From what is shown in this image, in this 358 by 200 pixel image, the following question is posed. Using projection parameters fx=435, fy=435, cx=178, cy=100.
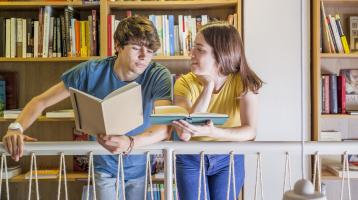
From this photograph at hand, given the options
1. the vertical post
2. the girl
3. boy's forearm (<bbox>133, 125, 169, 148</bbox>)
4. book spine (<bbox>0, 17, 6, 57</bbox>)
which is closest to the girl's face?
the girl

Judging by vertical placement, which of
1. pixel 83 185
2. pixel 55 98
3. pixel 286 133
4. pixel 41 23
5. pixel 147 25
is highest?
pixel 41 23

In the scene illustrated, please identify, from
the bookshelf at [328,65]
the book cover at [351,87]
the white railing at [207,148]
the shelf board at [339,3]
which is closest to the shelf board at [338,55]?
the bookshelf at [328,65]

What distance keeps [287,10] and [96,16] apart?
119 cm

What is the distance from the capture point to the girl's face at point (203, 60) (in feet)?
5.52

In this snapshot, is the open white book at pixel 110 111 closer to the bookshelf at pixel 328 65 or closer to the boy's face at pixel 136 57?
the boy's face at pixel 136 57

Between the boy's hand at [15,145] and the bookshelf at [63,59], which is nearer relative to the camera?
the boy's hand at [15,145]

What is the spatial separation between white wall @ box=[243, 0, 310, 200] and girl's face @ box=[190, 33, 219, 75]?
100 centimetres

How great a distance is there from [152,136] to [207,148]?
184 mm

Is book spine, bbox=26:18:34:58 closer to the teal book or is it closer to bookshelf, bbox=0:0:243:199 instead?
bookshelf, bbox=0:0:243:199

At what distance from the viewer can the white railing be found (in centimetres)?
135

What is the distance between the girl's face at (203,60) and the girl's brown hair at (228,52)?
15 mm

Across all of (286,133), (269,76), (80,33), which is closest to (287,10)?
(269,76)

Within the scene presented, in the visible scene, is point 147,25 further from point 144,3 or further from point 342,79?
point 342,79

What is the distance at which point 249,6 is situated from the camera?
8.66 feet
